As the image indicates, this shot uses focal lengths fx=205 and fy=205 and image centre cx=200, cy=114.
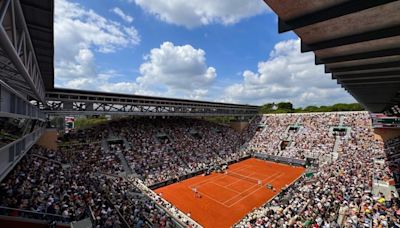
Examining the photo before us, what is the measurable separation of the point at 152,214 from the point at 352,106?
69.2 m

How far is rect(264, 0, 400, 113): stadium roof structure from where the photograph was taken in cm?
381

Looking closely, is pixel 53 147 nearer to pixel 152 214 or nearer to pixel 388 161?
pixel 152 214

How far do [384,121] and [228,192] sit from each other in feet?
78.1

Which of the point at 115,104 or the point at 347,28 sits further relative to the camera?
the point at 115,104

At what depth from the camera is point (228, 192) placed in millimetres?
21547

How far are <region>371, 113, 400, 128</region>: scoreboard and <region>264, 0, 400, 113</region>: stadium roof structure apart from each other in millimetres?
27853

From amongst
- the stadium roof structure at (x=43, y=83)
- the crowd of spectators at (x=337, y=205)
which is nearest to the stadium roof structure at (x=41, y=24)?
the stadium roof structure at (x=43, y=83)

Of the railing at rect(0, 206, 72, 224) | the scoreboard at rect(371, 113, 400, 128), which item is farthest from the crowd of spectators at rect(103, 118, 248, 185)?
the scoreboard at rect(371, 113, 400, 128)

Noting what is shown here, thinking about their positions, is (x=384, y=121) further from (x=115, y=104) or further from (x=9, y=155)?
(x=9, y=155)

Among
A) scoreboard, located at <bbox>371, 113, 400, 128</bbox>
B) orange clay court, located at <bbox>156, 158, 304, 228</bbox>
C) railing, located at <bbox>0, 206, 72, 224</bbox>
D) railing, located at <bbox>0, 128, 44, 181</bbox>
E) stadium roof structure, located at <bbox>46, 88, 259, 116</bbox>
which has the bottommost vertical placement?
orange clay court, located at <bbox>156, 158, 304, 228</bbox>

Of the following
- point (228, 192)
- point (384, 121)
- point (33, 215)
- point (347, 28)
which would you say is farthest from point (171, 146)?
point (384, 121)

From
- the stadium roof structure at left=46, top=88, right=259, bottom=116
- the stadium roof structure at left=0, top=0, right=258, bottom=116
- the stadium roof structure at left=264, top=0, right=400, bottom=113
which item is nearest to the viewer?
the stadium roof structure at left=264, top=0, right=400, bottom=113

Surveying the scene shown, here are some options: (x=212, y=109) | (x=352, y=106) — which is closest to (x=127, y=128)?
(x=212, y=109)

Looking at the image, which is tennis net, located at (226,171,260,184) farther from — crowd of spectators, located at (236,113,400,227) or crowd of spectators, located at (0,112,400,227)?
crowd of spectators, located at (236,113,400,227)
